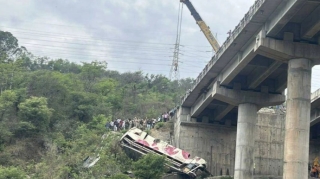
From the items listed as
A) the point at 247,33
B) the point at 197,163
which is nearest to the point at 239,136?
the point at 197,163

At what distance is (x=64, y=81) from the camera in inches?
2474

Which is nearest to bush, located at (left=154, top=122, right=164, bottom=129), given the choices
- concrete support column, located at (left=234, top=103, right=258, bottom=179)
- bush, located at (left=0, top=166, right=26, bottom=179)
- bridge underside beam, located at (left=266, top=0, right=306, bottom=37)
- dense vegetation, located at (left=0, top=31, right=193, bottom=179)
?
dense vegetation, located at (left=0, top=31, right=193, bottom=179)

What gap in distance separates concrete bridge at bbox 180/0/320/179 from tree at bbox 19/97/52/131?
49.2 ft

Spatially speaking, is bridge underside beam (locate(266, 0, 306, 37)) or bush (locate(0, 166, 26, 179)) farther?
bush (locate(0, 166, 26, 179))

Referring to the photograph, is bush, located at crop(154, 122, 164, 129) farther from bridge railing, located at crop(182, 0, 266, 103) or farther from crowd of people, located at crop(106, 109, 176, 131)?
bridge railing, located at crop(182, 0, 266, 103)

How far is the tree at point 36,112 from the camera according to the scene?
168 ft

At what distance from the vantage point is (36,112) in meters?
51.6

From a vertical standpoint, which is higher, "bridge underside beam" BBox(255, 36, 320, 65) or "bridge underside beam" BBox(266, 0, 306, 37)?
"bridge underside beam" BBox(266, 0, 306, 37)

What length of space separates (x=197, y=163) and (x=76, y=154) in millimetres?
10439

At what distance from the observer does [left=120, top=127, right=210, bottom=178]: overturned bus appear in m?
46.0

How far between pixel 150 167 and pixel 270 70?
11494 millimetres

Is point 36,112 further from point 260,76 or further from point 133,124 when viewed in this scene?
point 260,76

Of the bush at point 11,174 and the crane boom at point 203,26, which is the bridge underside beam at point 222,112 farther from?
the bush at point 11,174

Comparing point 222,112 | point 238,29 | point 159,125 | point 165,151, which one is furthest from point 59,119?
point 238,29
